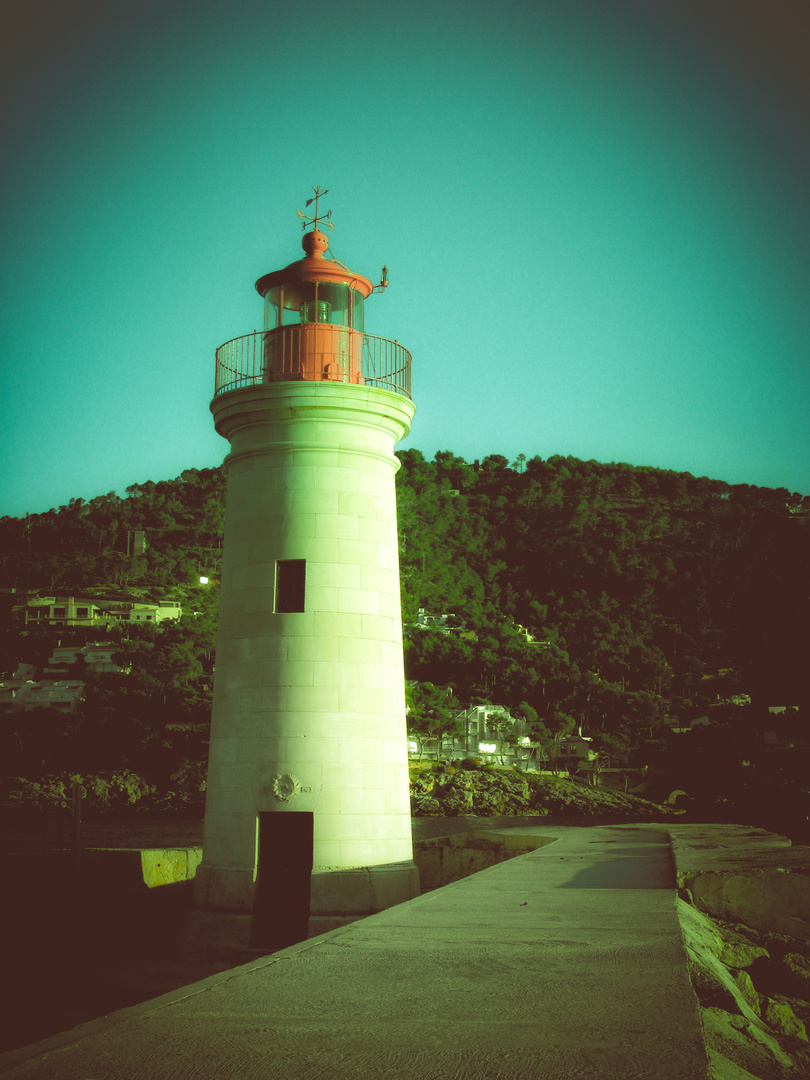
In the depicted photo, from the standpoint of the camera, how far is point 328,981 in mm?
4164

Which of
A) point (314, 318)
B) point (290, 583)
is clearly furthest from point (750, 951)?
point (314, 318)

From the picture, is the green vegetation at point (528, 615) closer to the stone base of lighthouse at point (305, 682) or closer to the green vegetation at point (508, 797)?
the green vegetation at point (508, 797)

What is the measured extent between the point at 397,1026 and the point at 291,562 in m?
6.05

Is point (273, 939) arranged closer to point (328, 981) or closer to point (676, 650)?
point (328, 981)

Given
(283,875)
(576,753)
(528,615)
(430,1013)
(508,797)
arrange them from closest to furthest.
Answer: (430,1013) < (283,875) < (508,797) < (576,753) < (528,615)

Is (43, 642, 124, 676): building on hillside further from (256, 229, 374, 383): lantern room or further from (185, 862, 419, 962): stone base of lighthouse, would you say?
(185, 862, 419, 962): stone base of lighthouse

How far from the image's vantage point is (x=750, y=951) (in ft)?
20.4

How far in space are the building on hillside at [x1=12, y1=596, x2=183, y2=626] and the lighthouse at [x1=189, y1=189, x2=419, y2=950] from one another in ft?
211

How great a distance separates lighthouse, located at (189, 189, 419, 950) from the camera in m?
8.73

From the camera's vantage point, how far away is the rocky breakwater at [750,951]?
154 inches

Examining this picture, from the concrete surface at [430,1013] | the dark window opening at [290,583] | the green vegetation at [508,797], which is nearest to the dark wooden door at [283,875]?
the dark window opening at [290,583]

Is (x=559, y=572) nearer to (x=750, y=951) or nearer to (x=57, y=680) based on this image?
(x=57, y=680)

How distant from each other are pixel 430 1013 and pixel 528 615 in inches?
2672

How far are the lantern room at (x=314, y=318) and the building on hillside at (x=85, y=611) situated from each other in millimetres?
64073
